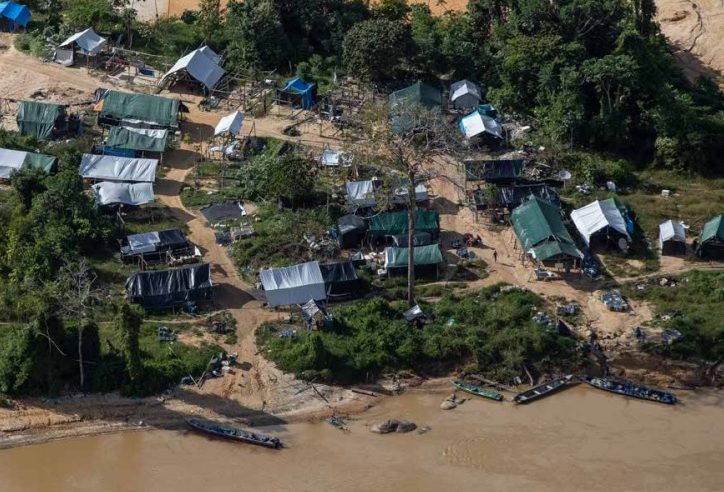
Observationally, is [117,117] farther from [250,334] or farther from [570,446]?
[570,446]

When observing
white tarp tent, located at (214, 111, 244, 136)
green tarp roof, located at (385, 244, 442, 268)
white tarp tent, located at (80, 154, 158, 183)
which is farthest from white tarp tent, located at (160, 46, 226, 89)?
green tarp roof, located at (385, 244, 442, 268)

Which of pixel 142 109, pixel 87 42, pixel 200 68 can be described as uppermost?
pixel 87 42

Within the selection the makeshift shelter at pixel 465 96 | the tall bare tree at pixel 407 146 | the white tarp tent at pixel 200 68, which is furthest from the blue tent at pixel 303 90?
the makeshift shelter at pixel 465 96

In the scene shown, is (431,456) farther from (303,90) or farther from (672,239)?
(303,90)

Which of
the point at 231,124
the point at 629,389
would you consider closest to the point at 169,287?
the point at 231,124

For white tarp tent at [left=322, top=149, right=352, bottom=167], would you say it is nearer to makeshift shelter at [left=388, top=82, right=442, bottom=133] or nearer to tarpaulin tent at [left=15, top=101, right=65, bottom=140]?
makeshift shelter at [left=388, top=82, right=442, bottom=133]

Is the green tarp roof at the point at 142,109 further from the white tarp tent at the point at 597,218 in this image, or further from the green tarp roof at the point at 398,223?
the white tarp tent at the point at 597,218
